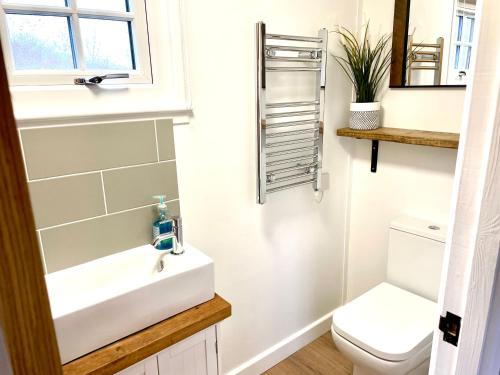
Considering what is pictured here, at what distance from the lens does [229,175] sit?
5.46 feet

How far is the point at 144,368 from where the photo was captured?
1.12m

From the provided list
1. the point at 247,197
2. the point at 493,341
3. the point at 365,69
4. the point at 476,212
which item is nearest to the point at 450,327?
the point at 493,341

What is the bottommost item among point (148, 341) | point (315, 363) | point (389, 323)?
point (315, 363)

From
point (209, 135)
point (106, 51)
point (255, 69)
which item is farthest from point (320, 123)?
point (106, 51)

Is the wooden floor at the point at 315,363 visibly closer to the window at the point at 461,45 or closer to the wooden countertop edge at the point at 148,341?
the wooden countertop edge at the point at 148,341

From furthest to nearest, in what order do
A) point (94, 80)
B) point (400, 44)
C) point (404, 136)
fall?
1. point (400, 44)
2. point (404, 136)
3. point (94, 80)

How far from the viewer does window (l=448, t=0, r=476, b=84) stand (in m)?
1.70

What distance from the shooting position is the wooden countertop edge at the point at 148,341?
1.02 meters

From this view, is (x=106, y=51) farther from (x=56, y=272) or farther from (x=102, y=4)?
(x=56, y=272)

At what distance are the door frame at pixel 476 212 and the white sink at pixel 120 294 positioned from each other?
753 mm

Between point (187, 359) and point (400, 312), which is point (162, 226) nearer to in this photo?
point (187, 359)

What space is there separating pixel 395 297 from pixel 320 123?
3.09 ft

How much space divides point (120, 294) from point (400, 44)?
1719 mm

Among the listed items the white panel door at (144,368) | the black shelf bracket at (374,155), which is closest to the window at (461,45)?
the black shelf bracket at (374,155)
